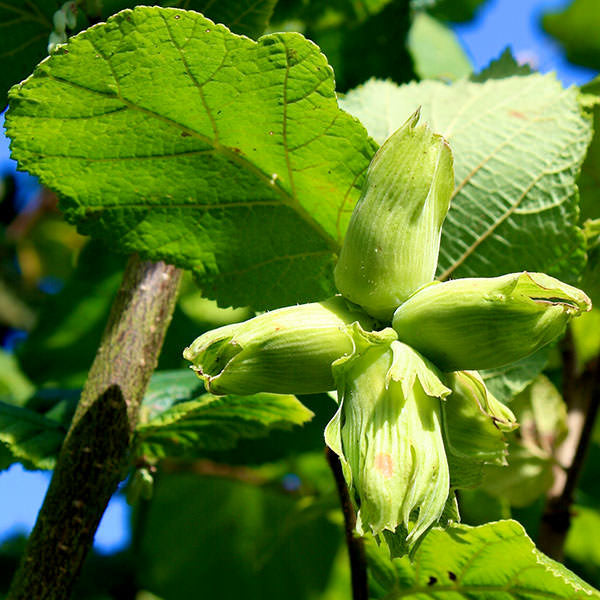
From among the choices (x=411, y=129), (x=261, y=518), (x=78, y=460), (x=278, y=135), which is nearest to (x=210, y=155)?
(x=278, y=135)

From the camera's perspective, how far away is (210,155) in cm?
92

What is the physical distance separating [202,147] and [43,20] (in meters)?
0.37

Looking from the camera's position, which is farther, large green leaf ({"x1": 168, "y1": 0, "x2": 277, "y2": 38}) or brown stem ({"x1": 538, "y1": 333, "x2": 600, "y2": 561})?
brown stem ({"x1": 538, "y1": 333, "x2": 600, "y2": 561})

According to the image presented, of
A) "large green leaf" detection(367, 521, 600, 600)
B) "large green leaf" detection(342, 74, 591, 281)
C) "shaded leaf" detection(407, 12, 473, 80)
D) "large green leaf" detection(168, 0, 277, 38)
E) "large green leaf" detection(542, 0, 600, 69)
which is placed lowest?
"large green leaf" detection(367, 521, 600, 600)

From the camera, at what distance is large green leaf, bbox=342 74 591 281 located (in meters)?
1.09

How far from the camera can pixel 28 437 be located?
1.09 metres

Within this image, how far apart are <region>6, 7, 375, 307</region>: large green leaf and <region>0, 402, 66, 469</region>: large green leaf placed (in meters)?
0.30

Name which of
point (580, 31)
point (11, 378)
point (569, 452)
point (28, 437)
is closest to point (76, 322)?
point (11, 378)

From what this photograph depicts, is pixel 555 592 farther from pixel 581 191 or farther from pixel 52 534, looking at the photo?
pixel 581 191

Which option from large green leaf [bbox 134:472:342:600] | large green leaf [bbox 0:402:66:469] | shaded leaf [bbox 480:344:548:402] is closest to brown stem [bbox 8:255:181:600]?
large green leaf [bbox 0:402:66:469]

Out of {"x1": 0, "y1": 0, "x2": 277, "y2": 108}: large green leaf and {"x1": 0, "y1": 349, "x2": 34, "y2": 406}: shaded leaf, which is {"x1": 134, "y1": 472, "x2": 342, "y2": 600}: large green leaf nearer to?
A: {"x1": 0, "y1": 349, "x2": 34, "y2": 406}: shaded leaf

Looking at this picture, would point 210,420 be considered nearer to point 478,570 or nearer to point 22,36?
point 478,570

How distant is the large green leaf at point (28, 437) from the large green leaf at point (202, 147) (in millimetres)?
300

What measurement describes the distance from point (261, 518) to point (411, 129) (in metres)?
1.82
